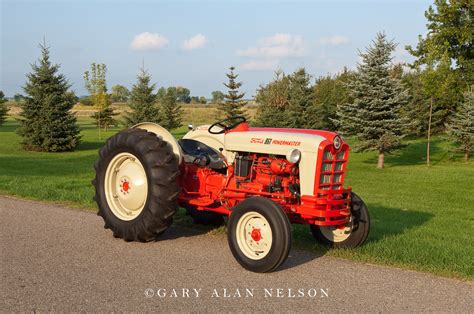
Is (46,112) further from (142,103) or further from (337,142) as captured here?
(337,142)

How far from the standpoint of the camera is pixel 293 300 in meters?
4.52

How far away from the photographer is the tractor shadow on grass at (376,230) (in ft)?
19.7

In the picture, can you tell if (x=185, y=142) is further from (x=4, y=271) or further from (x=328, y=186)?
(x=4, y=271)

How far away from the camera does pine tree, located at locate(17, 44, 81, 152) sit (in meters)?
25.1

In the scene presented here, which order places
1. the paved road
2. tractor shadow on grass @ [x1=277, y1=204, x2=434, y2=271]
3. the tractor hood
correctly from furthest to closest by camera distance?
tractor shadow on grass @ [x1=277, y1=204, x2=434, y2=271]
the tractor hood
the paved road

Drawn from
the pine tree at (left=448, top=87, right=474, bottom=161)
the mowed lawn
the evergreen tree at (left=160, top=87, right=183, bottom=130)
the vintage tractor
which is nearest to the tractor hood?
the vintage tractor

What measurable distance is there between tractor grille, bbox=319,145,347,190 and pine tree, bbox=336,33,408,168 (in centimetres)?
1534

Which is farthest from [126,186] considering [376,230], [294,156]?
[376,230]

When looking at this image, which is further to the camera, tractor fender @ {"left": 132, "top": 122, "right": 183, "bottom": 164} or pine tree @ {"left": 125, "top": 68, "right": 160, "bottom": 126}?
pine tree @ {"left": 125, "top": 68, "right": 160, "bottom": 126}

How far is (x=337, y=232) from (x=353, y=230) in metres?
A: 0.22

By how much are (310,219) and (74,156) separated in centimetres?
1945

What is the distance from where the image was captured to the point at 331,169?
234 inches

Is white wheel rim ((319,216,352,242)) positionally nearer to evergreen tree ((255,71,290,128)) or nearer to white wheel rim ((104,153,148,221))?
white wheel rim ((104,153,148,221))

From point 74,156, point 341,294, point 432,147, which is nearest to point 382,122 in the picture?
point 432,147
